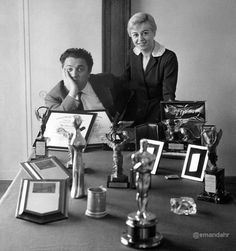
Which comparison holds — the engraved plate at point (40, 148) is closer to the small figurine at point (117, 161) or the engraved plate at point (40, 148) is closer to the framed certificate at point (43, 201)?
the small figurine at point (117, 161)

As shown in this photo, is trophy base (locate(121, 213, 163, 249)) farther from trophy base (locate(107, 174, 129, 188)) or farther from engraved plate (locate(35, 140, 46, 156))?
engraved plate (locate(35, 140, 46, 156))

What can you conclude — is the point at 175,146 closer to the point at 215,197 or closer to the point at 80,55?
the point at 215,197

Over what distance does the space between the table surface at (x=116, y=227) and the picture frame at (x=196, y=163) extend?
4.8 inches

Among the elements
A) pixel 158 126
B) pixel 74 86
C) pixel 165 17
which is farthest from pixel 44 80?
pixel 158 126

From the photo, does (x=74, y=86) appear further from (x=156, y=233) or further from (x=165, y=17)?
(x=156, y=233)

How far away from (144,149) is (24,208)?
54cm

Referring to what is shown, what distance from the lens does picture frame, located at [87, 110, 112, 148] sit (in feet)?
10.4

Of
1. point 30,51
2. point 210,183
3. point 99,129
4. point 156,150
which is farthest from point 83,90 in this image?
point 210,183

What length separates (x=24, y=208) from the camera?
5.88 feet

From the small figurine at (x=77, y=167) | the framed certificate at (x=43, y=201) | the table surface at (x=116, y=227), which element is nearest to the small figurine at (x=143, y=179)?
the table surface at (x=116, y=227)

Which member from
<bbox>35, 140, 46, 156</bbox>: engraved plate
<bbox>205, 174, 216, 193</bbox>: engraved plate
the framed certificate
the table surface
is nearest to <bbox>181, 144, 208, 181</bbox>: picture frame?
the table surface

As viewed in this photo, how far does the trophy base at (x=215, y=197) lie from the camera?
6.57ft

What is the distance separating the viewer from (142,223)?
1535 mm

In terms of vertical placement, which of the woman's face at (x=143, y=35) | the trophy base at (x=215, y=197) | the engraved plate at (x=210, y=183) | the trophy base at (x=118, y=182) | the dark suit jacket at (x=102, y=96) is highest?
the woman's face at (x=143, y=35)
